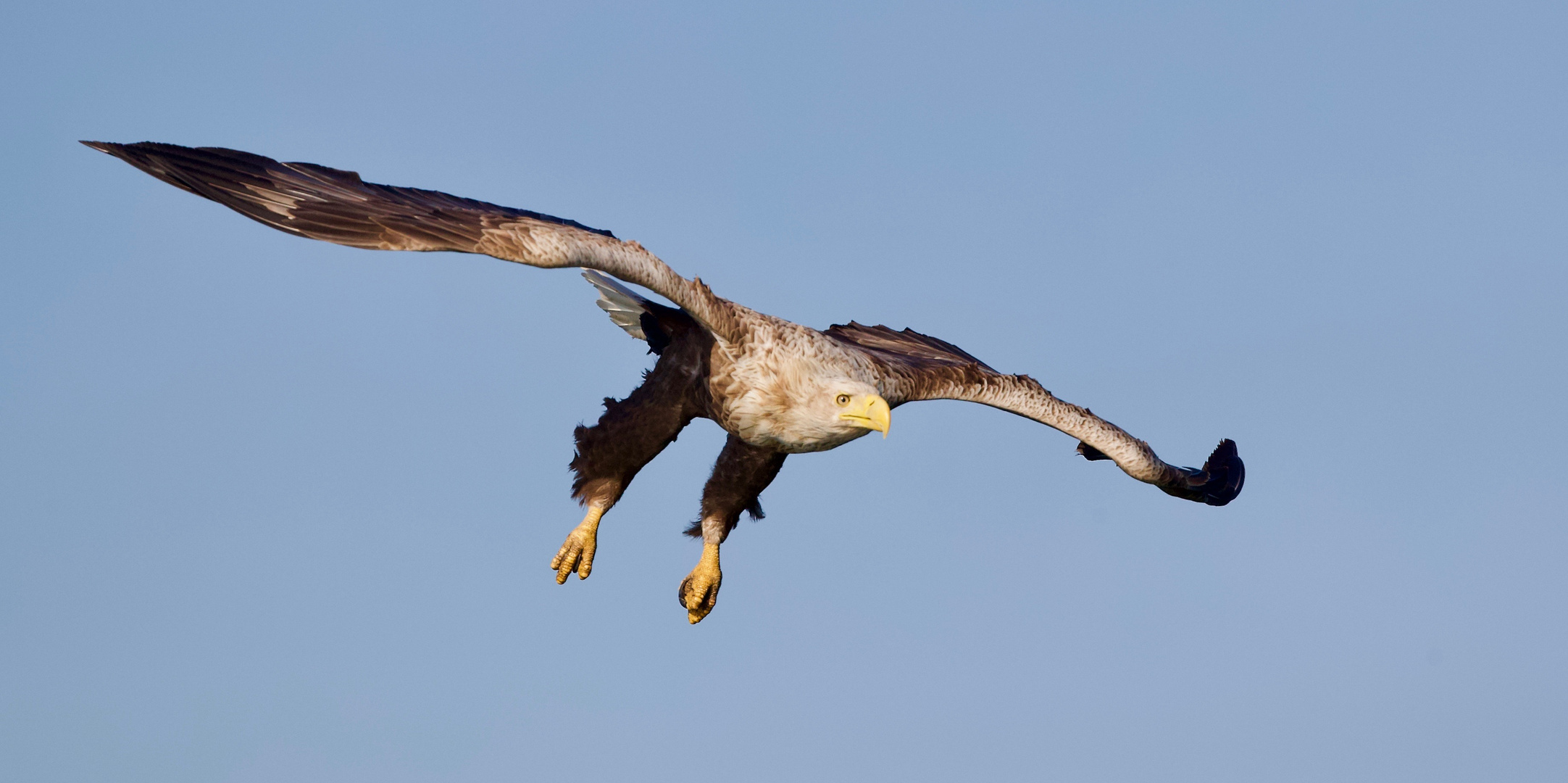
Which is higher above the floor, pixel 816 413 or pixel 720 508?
pixel 816 413

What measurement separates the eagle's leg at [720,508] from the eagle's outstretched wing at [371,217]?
2082 mm

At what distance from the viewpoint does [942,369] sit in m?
13.6

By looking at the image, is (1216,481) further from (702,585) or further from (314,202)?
(314,202)

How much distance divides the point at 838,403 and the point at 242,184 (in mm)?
4371

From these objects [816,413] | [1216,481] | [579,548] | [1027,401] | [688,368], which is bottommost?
[579,548]

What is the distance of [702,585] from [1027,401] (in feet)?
10.3

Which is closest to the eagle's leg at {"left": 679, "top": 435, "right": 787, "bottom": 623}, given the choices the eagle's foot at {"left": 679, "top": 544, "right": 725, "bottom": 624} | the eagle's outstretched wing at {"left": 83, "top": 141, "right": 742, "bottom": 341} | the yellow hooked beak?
the eagle's foot at {"left": 679, "top": 544, "right": 725, "bottom": 624}

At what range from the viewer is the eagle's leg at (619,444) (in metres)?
12.9

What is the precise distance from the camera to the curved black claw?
14.9 m

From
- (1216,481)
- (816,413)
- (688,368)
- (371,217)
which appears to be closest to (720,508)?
(688,368)

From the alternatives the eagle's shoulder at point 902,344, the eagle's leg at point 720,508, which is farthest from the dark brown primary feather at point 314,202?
the eagle's shoulder at point 902,344

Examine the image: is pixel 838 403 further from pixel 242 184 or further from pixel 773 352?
pixel 242 184

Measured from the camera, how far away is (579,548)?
13.6 meters

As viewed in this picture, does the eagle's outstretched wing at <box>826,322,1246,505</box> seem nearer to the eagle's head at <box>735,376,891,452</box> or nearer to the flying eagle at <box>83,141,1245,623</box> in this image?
the flying eagle at <box>83,141,1245,623</box>
